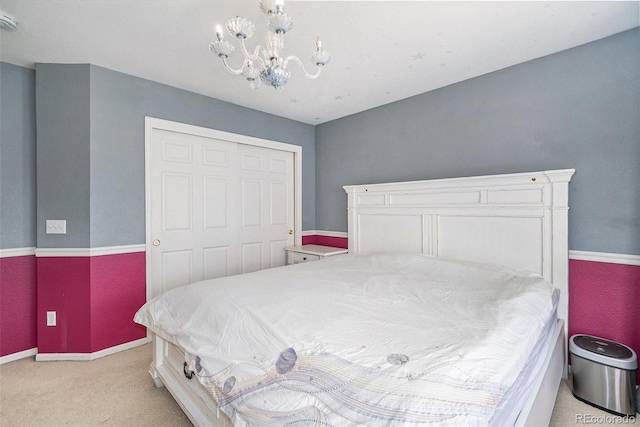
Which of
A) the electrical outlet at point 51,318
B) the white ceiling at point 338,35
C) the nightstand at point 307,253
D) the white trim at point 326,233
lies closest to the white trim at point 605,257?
the white ceiling at point 338,35

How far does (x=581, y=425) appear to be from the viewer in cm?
173

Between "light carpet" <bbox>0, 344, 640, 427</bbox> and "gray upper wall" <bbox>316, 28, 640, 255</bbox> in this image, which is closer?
"light carpet" <bbox>0, 344, 640, 427</bbox>

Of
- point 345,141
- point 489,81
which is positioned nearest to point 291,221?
point 345,141

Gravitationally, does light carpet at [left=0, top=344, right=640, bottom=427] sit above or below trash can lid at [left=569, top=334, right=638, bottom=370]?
below

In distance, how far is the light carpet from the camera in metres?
1.77

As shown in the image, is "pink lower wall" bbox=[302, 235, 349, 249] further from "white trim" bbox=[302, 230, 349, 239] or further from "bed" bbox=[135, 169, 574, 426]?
"bed" bbox=[135, 169, 574, 426]

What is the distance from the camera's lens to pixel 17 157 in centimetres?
249

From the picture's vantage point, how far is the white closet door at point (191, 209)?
2.92 metres

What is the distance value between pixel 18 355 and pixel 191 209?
187 cm

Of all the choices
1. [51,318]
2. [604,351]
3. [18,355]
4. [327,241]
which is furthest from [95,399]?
[604,351]

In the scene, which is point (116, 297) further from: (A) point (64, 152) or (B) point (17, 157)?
(B) point (17, 157)

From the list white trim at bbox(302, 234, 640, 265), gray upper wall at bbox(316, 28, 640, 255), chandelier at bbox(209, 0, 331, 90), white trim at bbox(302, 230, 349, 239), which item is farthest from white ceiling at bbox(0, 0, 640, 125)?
white trim at bbox(302, 230, 349, 239)

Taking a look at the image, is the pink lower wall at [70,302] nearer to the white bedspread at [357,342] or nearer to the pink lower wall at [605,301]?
the white bedspread at [357,342]

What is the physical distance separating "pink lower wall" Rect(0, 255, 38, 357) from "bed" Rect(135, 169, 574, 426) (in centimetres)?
151
